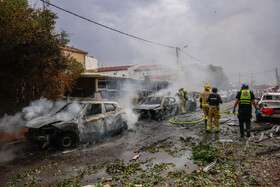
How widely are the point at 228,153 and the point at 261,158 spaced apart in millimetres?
761

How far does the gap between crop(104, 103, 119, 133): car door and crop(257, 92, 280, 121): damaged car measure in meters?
6.97

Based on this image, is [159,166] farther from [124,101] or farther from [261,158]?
[124,101]

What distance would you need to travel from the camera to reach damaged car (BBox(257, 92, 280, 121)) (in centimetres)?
824

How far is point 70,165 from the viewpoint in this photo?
4559 millimetres

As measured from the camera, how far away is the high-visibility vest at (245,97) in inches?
260

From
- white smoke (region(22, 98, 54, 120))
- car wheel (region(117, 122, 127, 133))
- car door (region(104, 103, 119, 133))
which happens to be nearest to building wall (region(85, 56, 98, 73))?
white smoke (region(22, 98, 54, 120))

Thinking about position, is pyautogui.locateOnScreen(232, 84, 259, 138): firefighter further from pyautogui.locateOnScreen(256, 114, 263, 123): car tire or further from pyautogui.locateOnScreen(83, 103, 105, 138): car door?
pyautogui.locateOnScreen(83, 103, 105, 138): car door

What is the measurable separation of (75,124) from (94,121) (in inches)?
29.6

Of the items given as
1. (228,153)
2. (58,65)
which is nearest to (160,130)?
(228,153)

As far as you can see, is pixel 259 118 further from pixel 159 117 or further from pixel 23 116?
pixel 23 116

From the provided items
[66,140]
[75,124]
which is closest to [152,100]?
[75,124]

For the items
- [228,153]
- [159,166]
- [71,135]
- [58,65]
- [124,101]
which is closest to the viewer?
[159,166]

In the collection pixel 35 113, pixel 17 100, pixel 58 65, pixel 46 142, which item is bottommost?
pixel 46 142

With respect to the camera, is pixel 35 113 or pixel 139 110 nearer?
pixel 35 113
